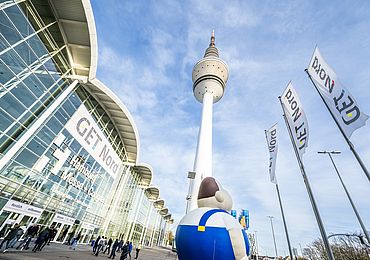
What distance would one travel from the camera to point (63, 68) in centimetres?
1625

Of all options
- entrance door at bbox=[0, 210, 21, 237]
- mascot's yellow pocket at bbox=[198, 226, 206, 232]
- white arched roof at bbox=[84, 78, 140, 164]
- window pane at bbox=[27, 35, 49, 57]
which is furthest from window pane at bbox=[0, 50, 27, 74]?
mascot's yellow pocket at bbox=[198, 226, 206, 232]

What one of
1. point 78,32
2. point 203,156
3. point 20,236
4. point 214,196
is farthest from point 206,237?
point 78,32

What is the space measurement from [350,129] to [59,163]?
1870cm

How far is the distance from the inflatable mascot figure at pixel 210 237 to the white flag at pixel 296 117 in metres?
4.97

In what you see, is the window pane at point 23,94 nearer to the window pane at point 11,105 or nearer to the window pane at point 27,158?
the window pane at point 11,105

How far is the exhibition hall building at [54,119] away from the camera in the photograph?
477 inches

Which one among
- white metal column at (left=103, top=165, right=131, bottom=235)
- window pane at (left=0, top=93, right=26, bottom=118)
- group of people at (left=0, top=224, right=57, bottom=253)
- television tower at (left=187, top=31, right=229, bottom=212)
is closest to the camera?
group of people at (left=0, top=224, right=57, bottom=253)

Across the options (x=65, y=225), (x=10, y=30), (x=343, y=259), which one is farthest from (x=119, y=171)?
(x=343, y=259)

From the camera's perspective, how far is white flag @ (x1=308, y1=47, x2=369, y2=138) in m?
6.23

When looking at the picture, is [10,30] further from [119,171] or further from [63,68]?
[119,171]

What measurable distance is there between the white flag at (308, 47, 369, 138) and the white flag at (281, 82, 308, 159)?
118 centimetres

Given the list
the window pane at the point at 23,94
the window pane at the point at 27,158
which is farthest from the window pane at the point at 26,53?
the window pane at the point at 27,158

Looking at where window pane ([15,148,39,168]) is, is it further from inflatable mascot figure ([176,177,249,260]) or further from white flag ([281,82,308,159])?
white flag ([281,82,308,159])

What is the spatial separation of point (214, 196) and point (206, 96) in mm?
21452
